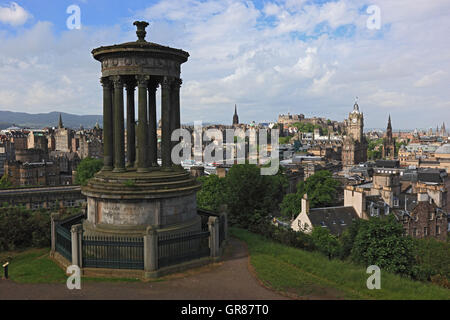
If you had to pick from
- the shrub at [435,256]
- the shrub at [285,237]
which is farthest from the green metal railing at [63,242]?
the shrub at [435,256]

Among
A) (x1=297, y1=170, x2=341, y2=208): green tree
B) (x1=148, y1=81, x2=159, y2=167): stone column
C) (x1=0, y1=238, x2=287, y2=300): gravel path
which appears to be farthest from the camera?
(x1=297, y1=170, x2=341, y2=208): green tree

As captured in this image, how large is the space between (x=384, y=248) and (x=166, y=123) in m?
16.4

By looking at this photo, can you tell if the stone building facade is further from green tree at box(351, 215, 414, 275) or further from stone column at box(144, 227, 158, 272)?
stone column at box(144, 227, 158, 272)

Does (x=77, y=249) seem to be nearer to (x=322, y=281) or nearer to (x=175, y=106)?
(x=175, y=106)

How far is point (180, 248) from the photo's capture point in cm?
1819

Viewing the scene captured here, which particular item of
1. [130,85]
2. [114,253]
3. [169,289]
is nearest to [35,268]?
[114,253]

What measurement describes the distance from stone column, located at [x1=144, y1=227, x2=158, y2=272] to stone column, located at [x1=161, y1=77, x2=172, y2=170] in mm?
5450

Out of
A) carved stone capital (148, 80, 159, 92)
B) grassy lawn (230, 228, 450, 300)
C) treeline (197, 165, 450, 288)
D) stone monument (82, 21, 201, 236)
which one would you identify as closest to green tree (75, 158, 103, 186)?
treeline (197, 165, 450, 288)

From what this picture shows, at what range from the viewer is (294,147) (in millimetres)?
190500

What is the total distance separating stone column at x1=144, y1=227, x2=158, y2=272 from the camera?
1676 cm

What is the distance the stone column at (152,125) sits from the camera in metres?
22.3

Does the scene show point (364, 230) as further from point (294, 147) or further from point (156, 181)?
point (294, 147)

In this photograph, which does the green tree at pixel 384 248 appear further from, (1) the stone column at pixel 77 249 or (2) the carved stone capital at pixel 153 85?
(1) the stone column at pixel 77 249
